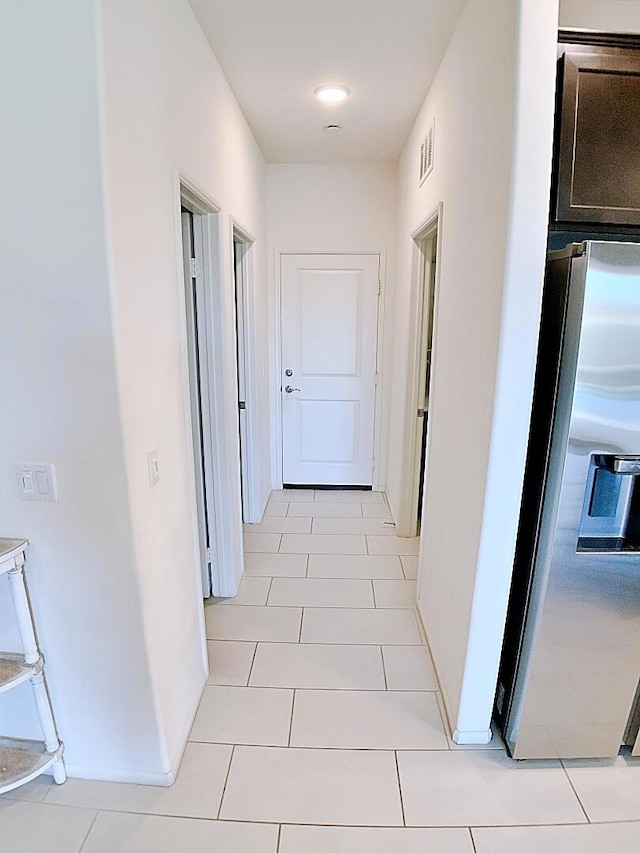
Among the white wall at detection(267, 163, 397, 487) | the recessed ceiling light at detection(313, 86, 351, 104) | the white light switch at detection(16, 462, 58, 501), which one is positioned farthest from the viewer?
the white wall at detection(267, 163, 397, 487)

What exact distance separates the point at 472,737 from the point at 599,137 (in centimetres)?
209

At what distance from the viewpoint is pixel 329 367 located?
410 centimetres

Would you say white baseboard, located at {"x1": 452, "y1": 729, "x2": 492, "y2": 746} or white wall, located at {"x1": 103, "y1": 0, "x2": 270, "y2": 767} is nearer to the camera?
white wall, located at {"x1": 103, "y1": 0, "x2": 270, "y2": 767}

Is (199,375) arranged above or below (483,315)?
below

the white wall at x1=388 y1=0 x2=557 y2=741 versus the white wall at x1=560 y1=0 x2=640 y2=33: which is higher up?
the white wall at x1=560 y1=0 x2=640 y2=33

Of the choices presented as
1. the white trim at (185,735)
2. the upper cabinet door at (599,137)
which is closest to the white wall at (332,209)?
the upper cabinet door at (599,137)

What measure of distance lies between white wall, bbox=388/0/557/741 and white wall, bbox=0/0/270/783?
1.04 meters

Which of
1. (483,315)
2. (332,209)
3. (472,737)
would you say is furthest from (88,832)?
(332,209)

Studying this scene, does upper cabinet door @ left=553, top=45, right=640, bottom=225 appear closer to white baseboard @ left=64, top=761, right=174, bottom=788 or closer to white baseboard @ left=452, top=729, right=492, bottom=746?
white baseboard @ left=452, top=729, right=492, bottom=746

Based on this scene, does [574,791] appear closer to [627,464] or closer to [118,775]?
[627,464]

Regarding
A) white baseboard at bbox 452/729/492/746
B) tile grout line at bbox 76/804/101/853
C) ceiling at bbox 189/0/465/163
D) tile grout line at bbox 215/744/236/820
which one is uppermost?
ceiling at bbox 189/0/465/163

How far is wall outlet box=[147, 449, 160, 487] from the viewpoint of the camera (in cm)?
151

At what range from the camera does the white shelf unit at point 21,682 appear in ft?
4.72

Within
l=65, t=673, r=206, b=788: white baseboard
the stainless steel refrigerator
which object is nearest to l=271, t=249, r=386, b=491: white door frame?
the stainless steel refrigerator
